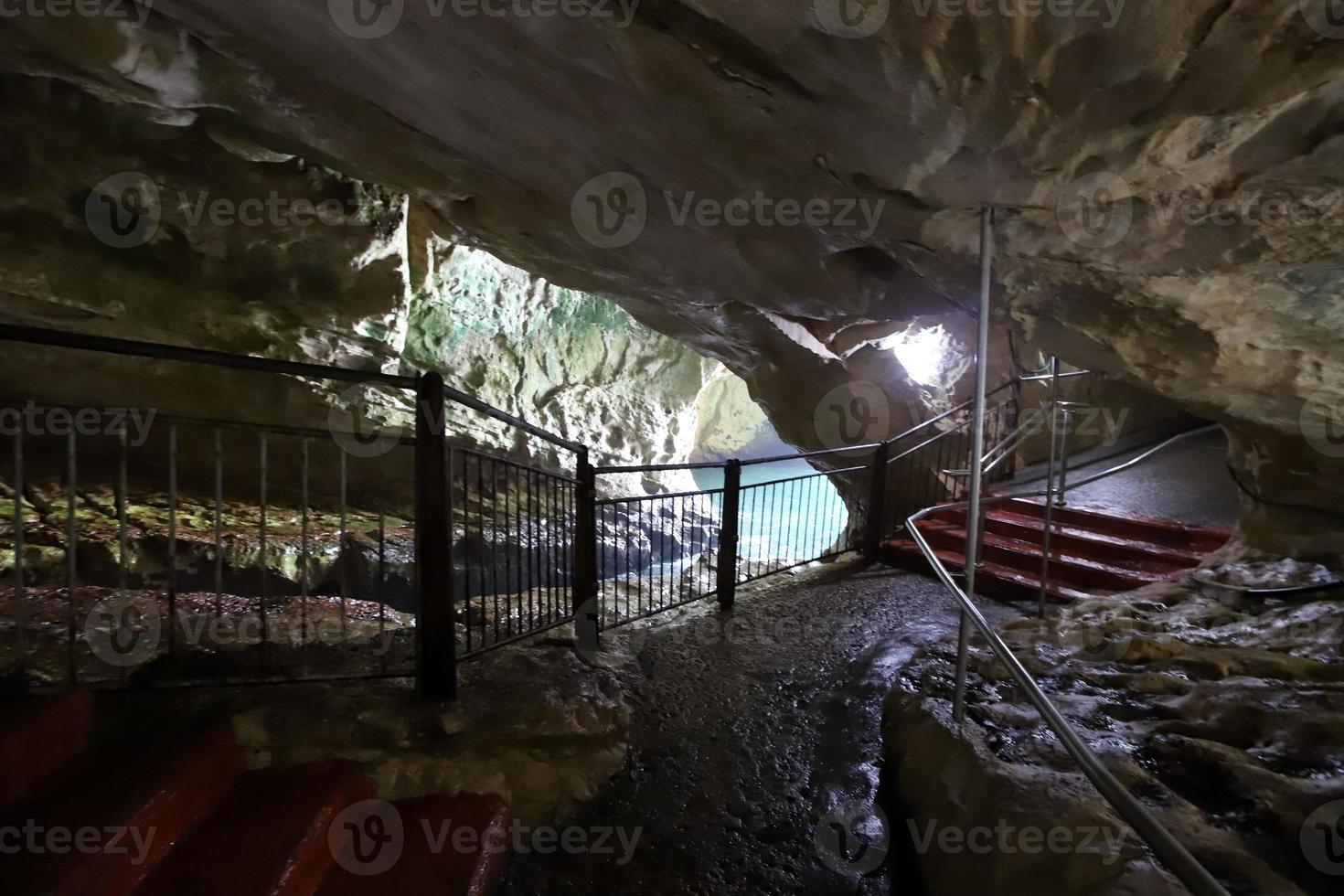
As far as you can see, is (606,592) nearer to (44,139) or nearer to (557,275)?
(557,275)

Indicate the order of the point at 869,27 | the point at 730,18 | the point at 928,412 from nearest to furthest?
the point at 869,27, the point at 730,18, the point at 928,412

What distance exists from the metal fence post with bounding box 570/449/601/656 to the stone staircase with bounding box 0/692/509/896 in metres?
1.57

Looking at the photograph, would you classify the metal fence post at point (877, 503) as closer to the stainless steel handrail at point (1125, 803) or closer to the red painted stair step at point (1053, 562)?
the red painted stair step at point (1053, 562)

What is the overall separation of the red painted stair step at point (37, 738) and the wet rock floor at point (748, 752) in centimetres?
149

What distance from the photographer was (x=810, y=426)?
899 centimetres

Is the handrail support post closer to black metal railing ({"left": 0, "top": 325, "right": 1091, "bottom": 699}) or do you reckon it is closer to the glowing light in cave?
black metal railing ({"left": 0, "top": 325, "right": 1091, "bottom": 699})

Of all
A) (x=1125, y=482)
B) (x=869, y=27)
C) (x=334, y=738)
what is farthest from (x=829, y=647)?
(x=1125, y=482)

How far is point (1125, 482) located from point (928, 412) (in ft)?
9.12

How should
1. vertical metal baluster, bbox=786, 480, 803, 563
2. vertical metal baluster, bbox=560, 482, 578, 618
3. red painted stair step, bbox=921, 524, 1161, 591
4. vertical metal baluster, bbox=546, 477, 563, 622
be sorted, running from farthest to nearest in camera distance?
vertical metal baluster, bbox=786, 480, 803, 563 → red painted stair step, bbox=921, 524, 1161, 591 → vertical metal baluster, bbox=560, 482, 578, 618 → vertical metal baluster, bbox=546, 477, 563, 622

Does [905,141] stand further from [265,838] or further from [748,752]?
[265,838]

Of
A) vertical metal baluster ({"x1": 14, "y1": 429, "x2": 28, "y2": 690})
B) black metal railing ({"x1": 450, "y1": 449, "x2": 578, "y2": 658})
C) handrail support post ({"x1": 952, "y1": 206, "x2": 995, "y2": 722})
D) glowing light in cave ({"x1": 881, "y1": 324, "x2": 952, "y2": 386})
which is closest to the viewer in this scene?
vertical metal baluster ({"x1": 14, "y1": 429, "x2": 28, "y2": 690})

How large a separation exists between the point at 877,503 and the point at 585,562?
11.7ft

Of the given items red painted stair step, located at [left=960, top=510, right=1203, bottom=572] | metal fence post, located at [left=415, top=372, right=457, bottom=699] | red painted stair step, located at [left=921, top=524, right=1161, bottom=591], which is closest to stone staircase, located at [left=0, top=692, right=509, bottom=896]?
metal fence post, located at [left=415, top=372, right=457, bottom=699]

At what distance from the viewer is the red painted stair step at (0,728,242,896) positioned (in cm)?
153
